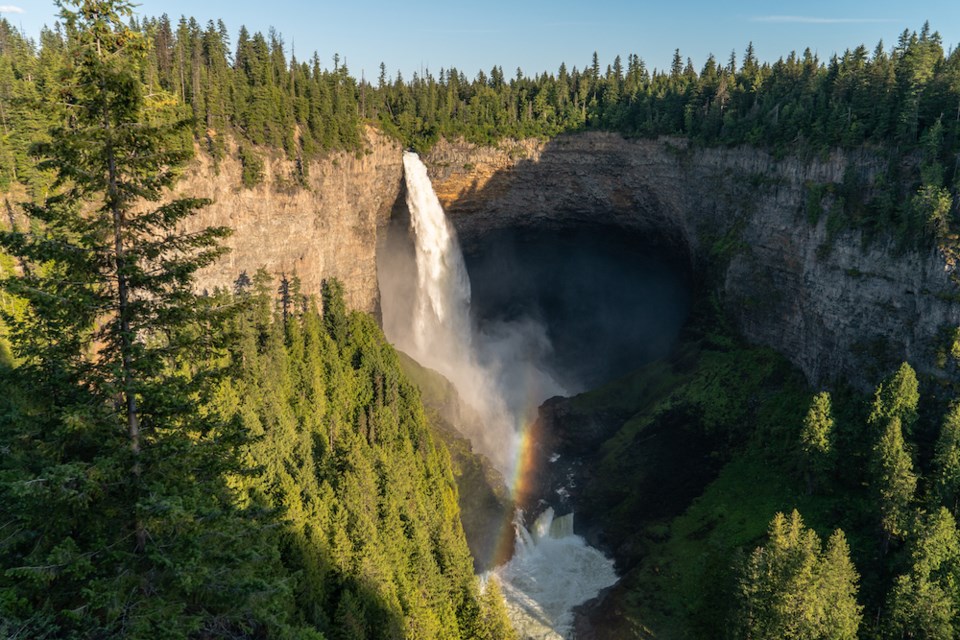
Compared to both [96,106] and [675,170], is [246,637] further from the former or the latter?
[675,170]

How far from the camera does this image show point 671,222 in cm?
8075

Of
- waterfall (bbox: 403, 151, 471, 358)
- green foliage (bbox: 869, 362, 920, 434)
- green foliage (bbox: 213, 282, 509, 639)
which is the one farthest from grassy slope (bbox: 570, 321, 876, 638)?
waterfall (bbox: 403, 151, 471, 358)

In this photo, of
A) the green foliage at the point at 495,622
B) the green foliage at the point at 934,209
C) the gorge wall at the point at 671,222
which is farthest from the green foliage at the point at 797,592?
the green foliage at the point at 934,209

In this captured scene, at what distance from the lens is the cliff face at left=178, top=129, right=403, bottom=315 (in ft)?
180

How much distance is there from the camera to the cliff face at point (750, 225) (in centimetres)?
5094

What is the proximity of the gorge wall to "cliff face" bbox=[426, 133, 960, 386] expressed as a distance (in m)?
0.13

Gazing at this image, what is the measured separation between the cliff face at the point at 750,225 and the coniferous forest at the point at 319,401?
2203 mm

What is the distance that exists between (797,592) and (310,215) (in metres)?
51.0

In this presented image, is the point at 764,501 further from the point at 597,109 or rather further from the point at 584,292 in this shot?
the point at 597,109


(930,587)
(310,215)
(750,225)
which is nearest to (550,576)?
(930,587)

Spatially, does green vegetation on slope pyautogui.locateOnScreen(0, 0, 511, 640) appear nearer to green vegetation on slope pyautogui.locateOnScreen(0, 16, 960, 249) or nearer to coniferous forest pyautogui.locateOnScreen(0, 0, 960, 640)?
coniferous forest pyautogui.locateOnScreen(0, 0, 960, 640)

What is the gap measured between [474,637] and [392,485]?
461 inches

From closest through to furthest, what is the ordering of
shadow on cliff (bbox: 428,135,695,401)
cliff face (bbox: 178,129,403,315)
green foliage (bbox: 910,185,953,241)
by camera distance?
1. green foliage (bbox: 910,185,953,241)
2. cliff face (bbox: 178,129,403,315)
3. shadow on cliff (bbox: 428,135,695,401)

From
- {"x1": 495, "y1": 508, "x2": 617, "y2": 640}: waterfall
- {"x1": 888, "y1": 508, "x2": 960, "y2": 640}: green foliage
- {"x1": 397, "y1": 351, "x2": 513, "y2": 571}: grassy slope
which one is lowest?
{"x1": 495, "y1": 508, "x2": 617, "y2": 640}: waterfall
